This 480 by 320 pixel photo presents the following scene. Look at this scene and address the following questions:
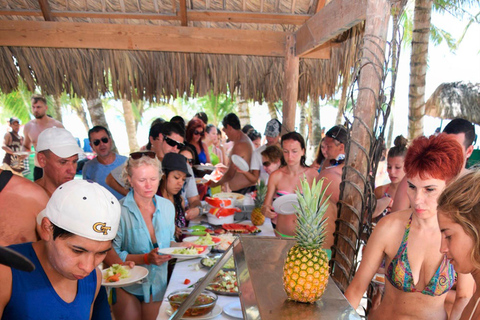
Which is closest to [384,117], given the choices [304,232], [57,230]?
[304,232]

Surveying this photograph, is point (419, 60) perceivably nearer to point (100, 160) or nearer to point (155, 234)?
point (100, 160)

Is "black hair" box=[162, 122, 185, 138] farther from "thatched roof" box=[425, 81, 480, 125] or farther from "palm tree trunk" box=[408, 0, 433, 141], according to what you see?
"thatched roof" box=[425, 81, 480, 125]

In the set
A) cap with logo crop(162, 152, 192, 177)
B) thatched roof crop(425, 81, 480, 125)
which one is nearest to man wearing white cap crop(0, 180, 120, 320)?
cap with logo crop(162, 152, 192, 177)

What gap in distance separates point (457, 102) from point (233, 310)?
13.5 meters

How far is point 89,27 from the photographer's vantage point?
18.7ft

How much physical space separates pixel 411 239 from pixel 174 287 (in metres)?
1.61

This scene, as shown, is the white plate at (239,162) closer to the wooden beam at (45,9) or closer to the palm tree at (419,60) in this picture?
the palm tree at (419,60)

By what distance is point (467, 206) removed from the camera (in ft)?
4.48

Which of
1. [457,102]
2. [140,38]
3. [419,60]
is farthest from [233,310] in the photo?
[457,102]

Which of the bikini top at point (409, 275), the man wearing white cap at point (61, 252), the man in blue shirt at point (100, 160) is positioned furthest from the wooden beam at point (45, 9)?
the bikini top at point (409, 275)

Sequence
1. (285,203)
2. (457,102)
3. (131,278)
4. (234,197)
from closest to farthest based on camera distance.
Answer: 1. (131,278)
2. (285,203)
3. (234,197)
4. (457,102)

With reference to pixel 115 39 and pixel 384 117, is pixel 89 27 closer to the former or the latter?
pixel 115 39

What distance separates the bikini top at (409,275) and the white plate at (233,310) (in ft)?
3.04

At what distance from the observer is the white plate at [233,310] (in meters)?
2.41
